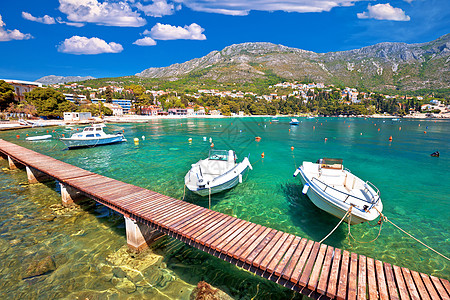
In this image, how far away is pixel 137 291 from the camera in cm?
691

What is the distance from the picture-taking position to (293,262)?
5.78 m

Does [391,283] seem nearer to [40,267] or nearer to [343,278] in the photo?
[343,278]

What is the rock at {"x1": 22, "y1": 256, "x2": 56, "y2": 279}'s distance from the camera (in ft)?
24.5

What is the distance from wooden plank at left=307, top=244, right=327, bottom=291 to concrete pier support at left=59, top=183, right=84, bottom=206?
44.1ft

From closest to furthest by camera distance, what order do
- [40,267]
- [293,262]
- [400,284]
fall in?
1. [400,284]
2. [293,262]
3. [40,267]

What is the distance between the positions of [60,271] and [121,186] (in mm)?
4707

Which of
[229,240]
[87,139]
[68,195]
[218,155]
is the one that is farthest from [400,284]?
[87,139]

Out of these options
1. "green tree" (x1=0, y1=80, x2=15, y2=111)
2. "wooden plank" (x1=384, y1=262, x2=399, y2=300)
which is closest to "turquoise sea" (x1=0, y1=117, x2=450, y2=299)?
"wooden plank" (x1=384, y1=262, x2=399, y2=300)

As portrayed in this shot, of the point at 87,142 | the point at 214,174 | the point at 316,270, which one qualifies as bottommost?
the point at 316,270

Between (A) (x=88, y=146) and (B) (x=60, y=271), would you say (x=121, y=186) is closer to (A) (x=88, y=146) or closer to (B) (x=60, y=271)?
(B) (x=60, y=271)

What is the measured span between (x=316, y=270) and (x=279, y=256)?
3.37 ft

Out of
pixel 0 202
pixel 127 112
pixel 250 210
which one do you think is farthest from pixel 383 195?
pixel 127 112

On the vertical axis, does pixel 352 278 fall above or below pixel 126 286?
above

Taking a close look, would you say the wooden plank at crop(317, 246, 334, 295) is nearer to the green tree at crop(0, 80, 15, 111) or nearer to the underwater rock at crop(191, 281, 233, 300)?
the underwater rock at crop(191, 281, 233, 300)
